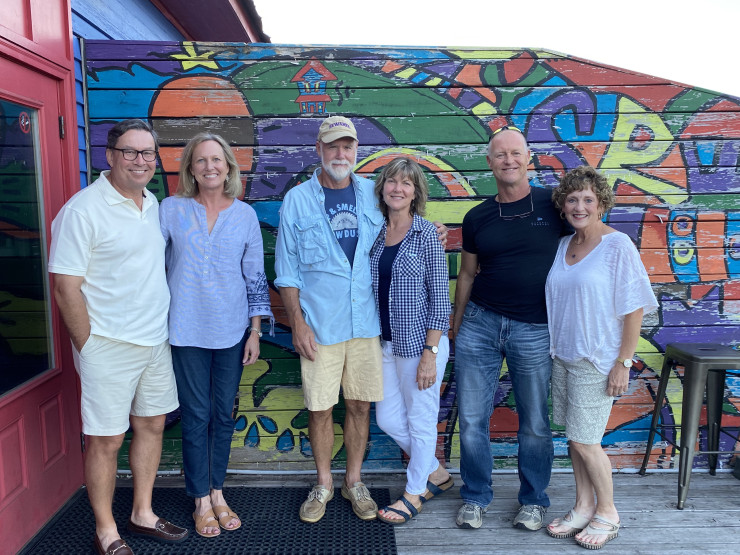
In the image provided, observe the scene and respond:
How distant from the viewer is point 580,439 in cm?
246

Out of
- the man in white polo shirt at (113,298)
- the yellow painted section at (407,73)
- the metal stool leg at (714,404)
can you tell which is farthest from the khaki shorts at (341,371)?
the metal stool leg at (714,404)

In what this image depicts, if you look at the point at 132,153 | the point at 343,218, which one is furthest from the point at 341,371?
the point at 132,153

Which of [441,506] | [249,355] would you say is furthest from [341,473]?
[249,355]

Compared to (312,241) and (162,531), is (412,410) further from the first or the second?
(162,531)

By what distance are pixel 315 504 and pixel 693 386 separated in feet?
7.12

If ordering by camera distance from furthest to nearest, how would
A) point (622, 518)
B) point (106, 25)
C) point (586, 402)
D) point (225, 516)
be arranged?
point (106, 25) → point (622, 518) → point (225, 516) → point (586, 402)

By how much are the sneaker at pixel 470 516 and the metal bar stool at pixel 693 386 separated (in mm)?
1177

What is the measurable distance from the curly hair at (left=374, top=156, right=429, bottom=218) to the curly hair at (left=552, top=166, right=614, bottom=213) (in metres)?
0.68

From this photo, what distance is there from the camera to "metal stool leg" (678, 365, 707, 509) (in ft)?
9.18

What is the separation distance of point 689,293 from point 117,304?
3.26 m

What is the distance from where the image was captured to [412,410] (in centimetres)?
265

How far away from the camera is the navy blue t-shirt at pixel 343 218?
2.58 m

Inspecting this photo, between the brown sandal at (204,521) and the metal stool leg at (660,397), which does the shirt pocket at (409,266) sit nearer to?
the brown sandal at (204,521)

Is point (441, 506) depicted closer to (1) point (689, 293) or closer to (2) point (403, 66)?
(1) point (689, 293)
